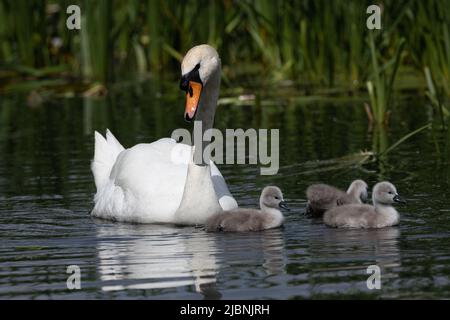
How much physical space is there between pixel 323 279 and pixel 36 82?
1244 centimetres

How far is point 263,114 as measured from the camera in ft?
51.9

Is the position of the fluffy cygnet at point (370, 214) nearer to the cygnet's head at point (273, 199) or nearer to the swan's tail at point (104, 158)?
the cygnet's head at point (273, 199)

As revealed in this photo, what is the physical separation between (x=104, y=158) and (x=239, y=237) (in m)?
2.89

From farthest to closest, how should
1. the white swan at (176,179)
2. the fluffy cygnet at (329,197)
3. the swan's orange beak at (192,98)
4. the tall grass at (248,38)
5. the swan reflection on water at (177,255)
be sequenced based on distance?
the tall grass at (248,38), the fluffy cygnet at (329,197), the white swan at (176,179), the swan's orange beak at (192,98), the swan reflection on water at (177,255)

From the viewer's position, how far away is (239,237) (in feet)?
28.1

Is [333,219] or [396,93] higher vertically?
[396,93]

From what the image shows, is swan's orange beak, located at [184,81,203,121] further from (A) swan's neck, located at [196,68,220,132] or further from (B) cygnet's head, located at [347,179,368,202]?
(B) cygnet's head, located at [347,179,368,202]

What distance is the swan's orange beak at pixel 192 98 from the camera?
28.5 feet

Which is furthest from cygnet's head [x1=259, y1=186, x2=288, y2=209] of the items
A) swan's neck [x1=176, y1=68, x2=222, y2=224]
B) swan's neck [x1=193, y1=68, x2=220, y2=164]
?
swan's neck [x1=193, y1=68, x2=220, y2=164]

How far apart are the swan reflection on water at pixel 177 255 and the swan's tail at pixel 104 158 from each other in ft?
5.39

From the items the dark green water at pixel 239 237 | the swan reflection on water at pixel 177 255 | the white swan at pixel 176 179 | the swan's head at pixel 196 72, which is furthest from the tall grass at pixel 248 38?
the swan reflection on water at pixel 177 255

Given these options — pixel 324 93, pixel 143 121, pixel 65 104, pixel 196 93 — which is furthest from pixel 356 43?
pixel 196 93

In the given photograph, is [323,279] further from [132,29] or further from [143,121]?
[132,29]

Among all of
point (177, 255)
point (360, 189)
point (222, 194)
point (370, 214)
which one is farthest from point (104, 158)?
point (177, 255)
